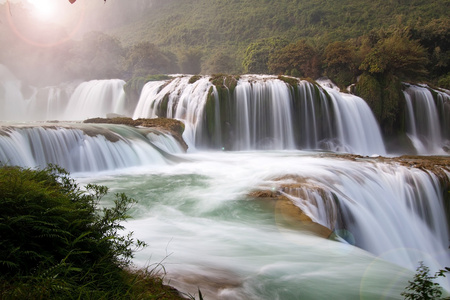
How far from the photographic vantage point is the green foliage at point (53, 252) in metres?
1.99

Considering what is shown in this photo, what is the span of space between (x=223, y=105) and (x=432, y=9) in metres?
37.8

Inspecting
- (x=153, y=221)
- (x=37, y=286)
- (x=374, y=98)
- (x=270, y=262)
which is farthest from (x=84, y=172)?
(x=374, y=98)

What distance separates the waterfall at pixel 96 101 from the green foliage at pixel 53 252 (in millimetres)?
23691

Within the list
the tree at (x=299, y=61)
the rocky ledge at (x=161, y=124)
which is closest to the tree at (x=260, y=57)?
the tree at (x=299, y=61)

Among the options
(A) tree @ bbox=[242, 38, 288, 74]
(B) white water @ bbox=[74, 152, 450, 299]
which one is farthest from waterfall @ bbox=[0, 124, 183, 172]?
(A) tree @ bbox=[242, 38, 288, 74]

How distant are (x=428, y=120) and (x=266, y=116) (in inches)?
412

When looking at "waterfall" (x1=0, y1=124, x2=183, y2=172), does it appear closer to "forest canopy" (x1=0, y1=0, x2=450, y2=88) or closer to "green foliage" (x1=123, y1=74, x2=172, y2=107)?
"green foliage" (x1=123, y1=74, x2=172, y2=107)

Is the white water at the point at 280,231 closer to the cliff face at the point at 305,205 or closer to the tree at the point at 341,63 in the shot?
the cliff face at the point at 305,205

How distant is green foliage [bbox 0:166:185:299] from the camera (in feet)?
6.53

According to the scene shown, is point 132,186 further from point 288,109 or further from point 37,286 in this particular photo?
point 288,109

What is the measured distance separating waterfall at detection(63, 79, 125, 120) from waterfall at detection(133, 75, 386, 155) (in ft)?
32.7

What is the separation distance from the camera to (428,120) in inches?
734

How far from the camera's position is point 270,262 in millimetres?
3867

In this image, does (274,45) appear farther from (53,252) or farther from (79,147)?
(53,252)
